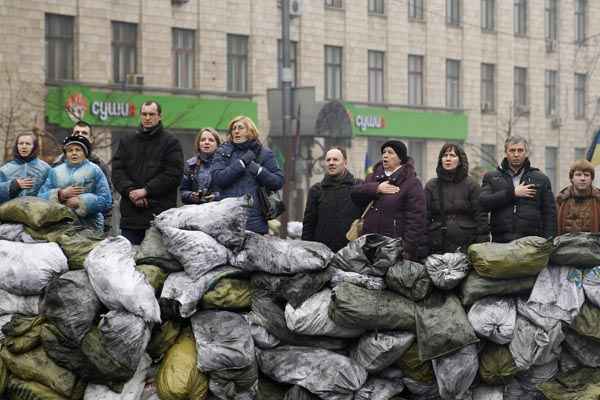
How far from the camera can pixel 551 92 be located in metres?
46.4

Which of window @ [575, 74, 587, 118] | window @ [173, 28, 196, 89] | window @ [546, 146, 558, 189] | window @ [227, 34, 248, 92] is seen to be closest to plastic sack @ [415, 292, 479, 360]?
window @ [173, 28, 196, 89]

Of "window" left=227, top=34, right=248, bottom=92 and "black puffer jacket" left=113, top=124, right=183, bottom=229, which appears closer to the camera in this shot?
"black puffer jacket" left=113, top=124, right=183, bottom=229

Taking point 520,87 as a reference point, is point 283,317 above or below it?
below

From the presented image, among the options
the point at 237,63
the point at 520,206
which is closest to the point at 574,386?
the point at 520,206

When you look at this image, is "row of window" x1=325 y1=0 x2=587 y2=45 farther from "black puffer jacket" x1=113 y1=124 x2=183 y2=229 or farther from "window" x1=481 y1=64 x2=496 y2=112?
"black puffer jacket" x1=113 y1=124 x2=183 y2=229

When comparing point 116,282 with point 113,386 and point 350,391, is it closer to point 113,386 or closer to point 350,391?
point 113,386

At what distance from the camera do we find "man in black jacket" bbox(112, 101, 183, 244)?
887cm

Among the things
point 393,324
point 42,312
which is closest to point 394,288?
point 393,324

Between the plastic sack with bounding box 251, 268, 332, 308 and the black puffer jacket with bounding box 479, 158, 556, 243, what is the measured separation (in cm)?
195

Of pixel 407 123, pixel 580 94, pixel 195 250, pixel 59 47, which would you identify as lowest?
pixel 195 250

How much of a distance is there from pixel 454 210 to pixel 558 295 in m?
1.56

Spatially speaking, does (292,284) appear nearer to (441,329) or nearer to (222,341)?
(222,341)

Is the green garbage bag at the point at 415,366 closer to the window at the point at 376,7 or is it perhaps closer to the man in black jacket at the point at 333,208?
the man in black jacket at the point at 333,208

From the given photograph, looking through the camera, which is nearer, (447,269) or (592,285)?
(447,269)
